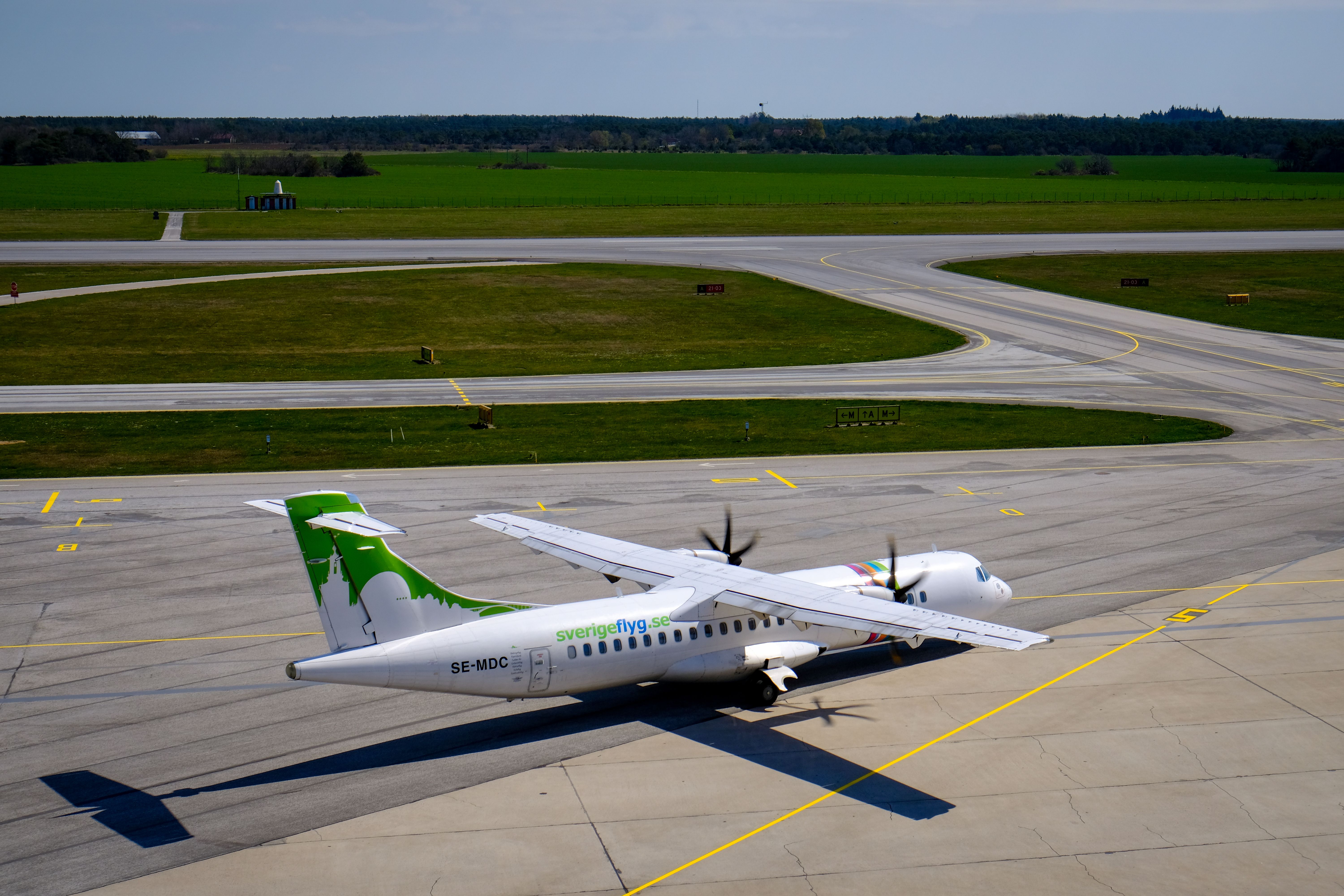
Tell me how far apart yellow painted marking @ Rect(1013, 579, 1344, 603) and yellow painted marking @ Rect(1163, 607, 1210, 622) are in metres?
0.98

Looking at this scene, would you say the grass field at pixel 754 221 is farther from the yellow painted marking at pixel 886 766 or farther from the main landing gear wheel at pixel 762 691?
the main landing gear wheel at pixel 762 691

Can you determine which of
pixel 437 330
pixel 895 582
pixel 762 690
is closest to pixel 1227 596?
pixel 895 582

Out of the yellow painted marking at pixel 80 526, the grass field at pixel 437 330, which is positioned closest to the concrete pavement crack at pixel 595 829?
the yellow painted marking at pixel 80 526

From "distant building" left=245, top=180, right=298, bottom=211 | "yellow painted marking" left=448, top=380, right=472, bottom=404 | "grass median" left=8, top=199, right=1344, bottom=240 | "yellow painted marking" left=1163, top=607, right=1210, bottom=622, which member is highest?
"distant building" left=245, top=180, right=298, bottom=211

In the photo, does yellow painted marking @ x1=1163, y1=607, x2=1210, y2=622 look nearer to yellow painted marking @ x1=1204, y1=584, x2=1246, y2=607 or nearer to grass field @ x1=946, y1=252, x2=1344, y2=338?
yellow painted marking @ x1=1204, y1=584, x2=1246, y2=607

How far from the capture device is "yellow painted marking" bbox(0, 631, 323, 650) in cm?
3134

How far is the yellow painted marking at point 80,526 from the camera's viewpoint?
41375 mm

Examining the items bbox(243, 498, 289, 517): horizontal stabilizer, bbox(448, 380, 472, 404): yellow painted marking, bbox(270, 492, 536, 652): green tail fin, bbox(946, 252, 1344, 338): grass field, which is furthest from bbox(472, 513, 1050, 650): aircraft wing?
bbox(946, 252, 1344, 338): grass field

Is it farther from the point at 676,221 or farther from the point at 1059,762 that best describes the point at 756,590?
the point at 676,221

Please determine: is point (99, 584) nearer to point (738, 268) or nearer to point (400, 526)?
point (400, 526)

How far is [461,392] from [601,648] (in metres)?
41.3

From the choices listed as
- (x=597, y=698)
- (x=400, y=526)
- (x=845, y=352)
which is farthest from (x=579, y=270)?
(x=597, y=698)

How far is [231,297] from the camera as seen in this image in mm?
92375

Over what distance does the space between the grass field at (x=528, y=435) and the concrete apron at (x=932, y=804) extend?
20481mm
